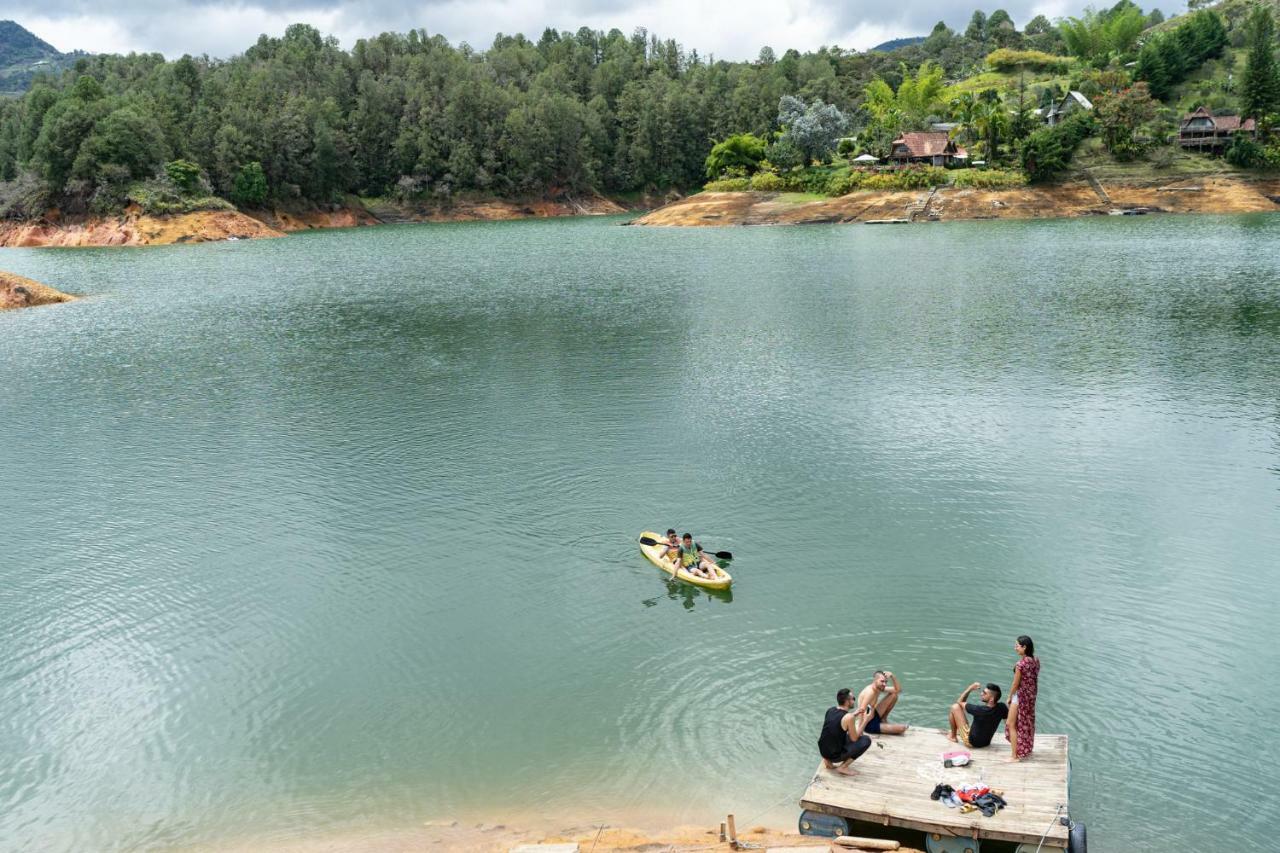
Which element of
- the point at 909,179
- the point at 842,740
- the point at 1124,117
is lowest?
the point at 842,740

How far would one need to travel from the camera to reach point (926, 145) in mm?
122500

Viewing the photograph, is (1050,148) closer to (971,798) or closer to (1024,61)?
(1024,61)

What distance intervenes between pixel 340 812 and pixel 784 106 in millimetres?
133237

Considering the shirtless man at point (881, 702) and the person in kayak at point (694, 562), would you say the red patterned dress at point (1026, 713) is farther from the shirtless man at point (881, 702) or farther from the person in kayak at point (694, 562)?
the person in kayak at point (694, 562)

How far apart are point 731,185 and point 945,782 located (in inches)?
4960

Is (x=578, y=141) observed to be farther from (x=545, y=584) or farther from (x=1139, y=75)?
(x=545, y=584)

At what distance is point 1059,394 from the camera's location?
124ft

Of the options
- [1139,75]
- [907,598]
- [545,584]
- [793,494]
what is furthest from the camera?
[1139,75]

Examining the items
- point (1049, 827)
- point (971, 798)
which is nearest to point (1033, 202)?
point (971, 798)

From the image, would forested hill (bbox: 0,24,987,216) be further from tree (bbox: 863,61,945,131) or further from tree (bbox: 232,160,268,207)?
tree (bbox: 863,61,945,131)

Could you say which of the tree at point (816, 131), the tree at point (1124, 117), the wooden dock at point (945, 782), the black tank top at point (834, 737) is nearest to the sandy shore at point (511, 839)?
the wooden dock at point (945, 782)

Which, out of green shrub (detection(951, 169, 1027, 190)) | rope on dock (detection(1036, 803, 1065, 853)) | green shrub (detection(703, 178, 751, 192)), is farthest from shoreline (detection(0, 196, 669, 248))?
rope on dock (detection(1036, 803, 1065, 853))

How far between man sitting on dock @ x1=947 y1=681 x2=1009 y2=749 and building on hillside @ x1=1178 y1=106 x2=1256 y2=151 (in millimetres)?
121727

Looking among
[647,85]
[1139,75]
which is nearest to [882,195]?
[1139,75]
